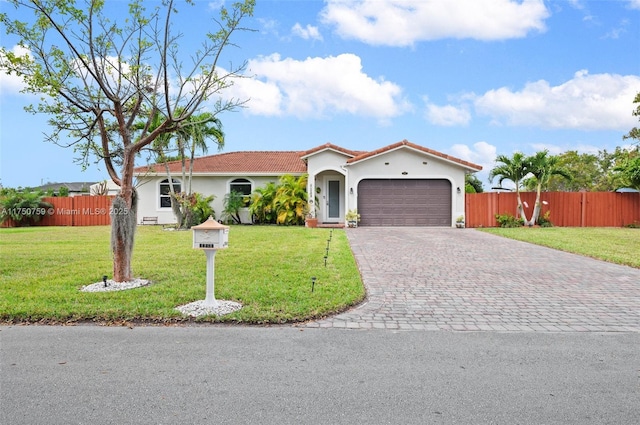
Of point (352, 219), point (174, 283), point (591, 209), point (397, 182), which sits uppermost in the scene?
point (397, 182)

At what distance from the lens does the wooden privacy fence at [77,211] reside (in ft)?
83.7

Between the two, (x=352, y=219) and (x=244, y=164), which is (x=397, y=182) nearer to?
(x=352, y=219)

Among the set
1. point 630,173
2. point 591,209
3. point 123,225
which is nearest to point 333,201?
point 591,209

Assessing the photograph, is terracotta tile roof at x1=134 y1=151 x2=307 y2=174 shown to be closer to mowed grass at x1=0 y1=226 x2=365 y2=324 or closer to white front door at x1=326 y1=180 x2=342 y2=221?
white front door at x1=326 y1=180 x2=342 y2=221

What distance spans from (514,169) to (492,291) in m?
14.8

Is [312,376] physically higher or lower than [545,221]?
lower

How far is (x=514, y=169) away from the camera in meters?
20.4

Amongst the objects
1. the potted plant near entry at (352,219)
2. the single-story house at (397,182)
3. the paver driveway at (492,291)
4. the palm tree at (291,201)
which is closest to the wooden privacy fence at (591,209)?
the single-story house at (397,182)

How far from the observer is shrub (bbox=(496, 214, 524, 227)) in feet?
69.4

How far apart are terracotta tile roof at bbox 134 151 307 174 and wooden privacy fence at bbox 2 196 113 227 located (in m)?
3.93

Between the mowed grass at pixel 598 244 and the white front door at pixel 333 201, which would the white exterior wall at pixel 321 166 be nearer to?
the white front door at pixel 333 201

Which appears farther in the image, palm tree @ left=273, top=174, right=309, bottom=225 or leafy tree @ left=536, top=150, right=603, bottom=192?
leafy tree @ left=536, top=150, right=603, bottom=192

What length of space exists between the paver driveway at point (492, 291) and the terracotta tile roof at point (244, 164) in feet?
40.4

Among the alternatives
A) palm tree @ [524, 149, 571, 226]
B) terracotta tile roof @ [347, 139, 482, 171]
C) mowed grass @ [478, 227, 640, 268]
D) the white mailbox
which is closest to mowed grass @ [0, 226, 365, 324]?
the white mailbox
